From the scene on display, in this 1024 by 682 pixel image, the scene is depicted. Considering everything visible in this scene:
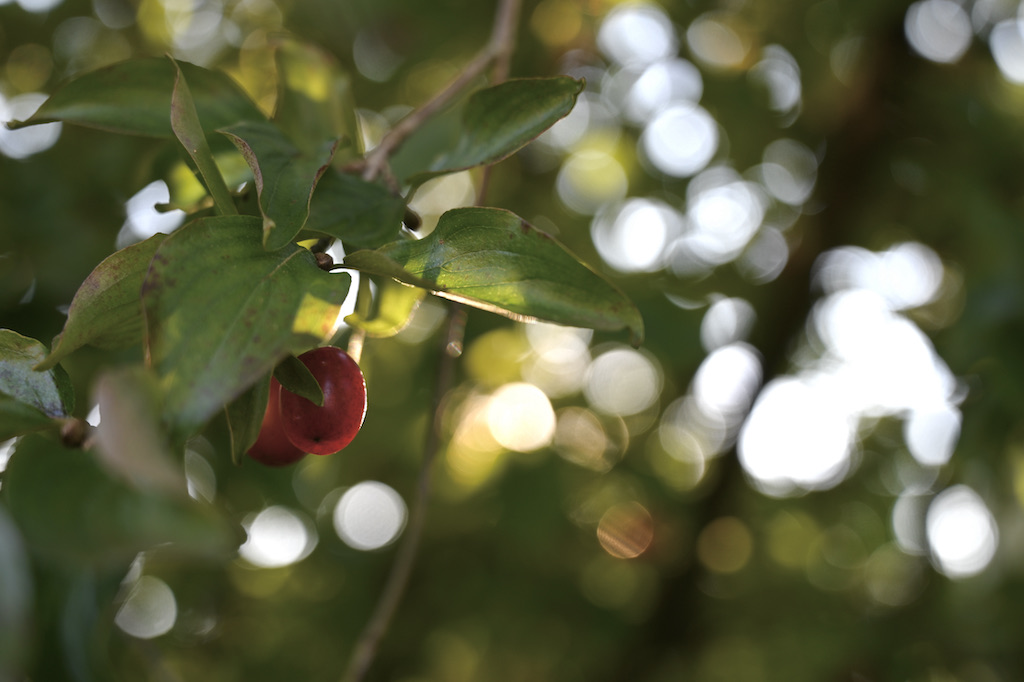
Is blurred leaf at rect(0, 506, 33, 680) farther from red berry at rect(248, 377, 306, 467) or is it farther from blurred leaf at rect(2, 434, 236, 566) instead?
red berry at rect(248, 377, 306, 467)

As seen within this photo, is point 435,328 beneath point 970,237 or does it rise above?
beneath

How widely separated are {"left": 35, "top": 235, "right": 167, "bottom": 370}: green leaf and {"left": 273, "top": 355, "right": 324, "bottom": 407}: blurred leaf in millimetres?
93

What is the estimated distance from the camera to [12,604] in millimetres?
310

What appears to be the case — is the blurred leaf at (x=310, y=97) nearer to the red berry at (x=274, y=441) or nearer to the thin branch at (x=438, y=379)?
the thin branch at (x=438, y=379)

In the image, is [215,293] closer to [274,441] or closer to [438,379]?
[274,441]

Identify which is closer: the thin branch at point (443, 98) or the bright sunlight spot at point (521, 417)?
the thin branch at point (443, 98)

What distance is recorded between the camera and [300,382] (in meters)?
0.47

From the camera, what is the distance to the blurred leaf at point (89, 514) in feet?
1.04

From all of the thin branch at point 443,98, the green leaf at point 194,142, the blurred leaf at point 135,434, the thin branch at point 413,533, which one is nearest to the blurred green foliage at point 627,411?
the thin branch at point 413,533

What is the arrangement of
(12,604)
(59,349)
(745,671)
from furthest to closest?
(745,671) < (59,349) < (12,604)

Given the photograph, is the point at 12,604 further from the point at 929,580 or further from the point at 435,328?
the point at 929,580

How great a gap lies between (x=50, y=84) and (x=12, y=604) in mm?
1622

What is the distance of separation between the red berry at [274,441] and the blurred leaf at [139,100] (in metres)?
0.23

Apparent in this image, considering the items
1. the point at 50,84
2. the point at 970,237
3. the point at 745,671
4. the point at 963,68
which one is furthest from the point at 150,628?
the point at 963,68
